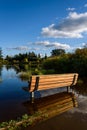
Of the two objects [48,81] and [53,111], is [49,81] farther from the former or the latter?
[53,111]

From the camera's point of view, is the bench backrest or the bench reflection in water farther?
the bench backrest

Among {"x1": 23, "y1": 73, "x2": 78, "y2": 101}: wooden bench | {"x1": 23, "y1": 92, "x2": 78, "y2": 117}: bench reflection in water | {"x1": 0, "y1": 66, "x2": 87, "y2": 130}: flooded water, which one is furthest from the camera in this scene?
{"x1": 23, "y1": 73, "x2": 78, "y2": 101}: wooden bench

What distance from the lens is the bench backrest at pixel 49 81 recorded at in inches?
344

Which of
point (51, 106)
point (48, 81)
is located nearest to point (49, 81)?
point (48, 81)

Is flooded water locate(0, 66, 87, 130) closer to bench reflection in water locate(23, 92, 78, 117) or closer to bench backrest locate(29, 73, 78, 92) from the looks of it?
bench reflection in water locate(23, 92, 78, 117)

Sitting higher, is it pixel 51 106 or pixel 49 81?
pixel 49 81

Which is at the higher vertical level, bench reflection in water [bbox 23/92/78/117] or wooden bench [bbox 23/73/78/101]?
wooden bench [bbox 23/73/78/101]

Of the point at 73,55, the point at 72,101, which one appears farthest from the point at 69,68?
the point at 72,101

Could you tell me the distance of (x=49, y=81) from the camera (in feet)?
31.4

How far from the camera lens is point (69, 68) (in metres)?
19.5

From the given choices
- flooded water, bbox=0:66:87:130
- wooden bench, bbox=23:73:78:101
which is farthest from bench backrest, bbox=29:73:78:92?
flooded water, bbox=0:66:87:130

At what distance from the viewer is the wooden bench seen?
8711mm

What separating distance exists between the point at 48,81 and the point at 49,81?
3.2 inches

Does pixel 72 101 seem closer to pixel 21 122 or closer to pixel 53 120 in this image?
pixel 53 120
